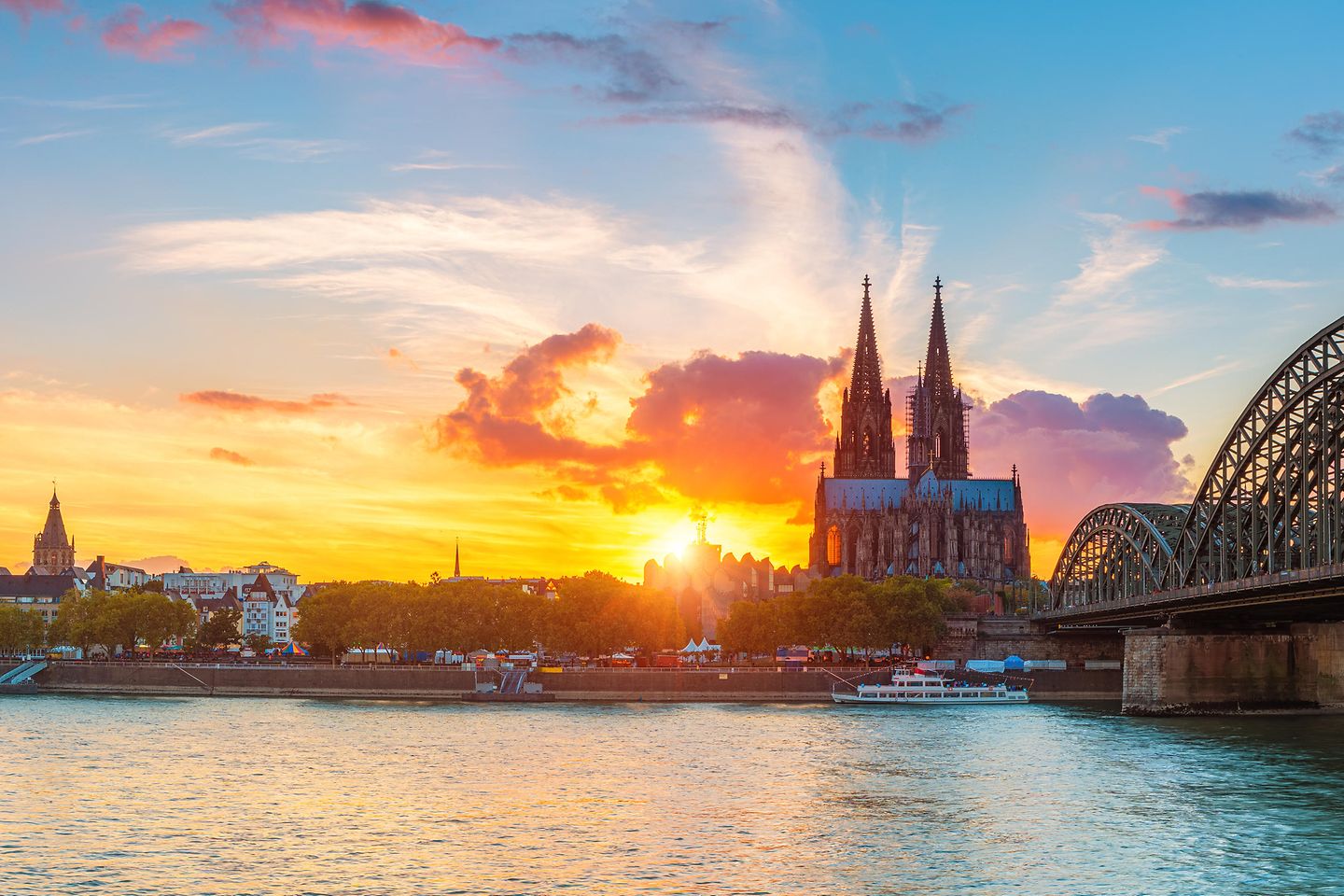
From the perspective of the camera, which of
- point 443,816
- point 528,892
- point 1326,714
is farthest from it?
point 1326,714

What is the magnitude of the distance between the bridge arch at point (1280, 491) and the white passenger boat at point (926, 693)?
734 inches

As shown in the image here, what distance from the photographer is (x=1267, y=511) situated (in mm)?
99312

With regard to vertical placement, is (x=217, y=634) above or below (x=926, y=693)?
above

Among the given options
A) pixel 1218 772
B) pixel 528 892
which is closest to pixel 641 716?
pixel 1218 772

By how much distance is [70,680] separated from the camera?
13812cm

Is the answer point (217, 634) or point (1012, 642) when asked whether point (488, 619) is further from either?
point (1012, 642)

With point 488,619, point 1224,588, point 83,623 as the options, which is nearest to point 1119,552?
point 1224,588

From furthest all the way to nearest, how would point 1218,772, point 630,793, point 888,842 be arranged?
point 1218,772
point 630,793
point 888,842

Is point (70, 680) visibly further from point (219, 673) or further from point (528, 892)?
point (528, 892)

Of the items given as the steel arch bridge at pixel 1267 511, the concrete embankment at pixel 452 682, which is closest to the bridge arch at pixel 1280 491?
the steel arch bridge at pixel 1267 511

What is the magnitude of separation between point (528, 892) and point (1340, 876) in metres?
22.5

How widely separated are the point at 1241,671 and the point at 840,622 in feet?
165

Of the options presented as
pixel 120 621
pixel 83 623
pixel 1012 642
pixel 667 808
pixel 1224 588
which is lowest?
pixel 667 808

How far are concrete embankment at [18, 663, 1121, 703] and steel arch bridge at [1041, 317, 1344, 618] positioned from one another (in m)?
18.4
